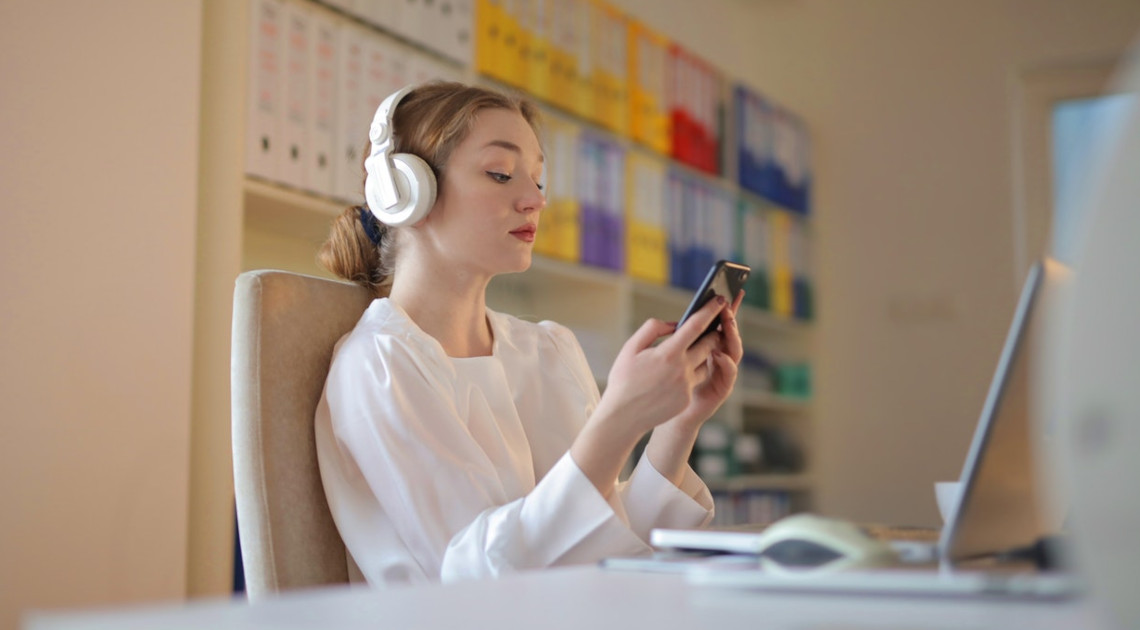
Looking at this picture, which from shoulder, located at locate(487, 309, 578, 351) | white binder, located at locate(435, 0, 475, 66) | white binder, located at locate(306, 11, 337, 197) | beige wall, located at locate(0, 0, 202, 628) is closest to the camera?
shoulder, located at locate(487, 309, 578, 351)

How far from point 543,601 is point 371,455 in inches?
25.0

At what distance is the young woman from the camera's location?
1.10 meters

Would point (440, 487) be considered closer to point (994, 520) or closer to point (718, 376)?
point (718, 376)

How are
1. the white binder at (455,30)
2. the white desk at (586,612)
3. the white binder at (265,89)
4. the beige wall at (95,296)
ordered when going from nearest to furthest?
1. the white desk at (586,612)
2. the beige wall at (95,296)
3. the white binder at (265,89)
4. the white binder at (455,30)

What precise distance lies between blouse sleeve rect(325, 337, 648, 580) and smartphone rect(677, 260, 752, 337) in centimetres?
19

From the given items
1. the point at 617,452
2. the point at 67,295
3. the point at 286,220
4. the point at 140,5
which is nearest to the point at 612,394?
the point at 617,452

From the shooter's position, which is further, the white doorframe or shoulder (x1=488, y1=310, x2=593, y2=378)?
the white doorframe

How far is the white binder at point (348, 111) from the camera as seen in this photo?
2.54 metres

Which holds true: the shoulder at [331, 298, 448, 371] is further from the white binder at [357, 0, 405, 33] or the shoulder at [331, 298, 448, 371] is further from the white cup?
the white binder at [357, 0, 405, 33]

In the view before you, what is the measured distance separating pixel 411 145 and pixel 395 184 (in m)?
0.09

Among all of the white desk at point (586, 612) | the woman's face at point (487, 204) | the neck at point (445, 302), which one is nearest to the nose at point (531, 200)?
the woman's face at point (487, 204)

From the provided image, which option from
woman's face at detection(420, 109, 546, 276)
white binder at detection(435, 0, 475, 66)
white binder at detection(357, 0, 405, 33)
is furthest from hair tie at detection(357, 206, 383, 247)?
white binder at detection(435, 0, 475, 66)

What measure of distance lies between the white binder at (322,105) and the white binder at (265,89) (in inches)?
3.8

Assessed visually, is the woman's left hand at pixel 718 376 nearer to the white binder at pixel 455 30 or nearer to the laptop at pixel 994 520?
the laptop at pixel 994 520
